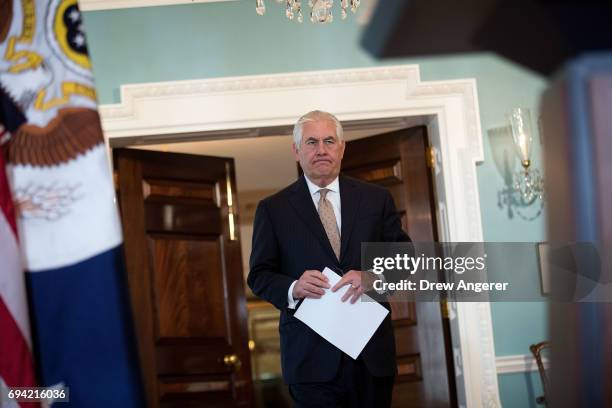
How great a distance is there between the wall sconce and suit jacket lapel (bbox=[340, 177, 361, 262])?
78.6 inches

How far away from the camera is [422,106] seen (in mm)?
4527

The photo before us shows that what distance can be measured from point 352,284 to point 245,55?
249 cm

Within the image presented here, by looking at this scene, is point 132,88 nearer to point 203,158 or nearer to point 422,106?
point 203,158

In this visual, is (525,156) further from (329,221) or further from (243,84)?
(329,221)

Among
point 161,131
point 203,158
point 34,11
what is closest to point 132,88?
point 161,131

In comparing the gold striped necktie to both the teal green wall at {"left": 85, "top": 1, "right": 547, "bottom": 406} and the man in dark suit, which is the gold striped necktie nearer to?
the man in dark suit

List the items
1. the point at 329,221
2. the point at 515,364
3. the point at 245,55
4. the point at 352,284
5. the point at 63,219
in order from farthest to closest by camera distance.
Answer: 1. the point at 245,55
2. the point at 515,364
3. the point at 329,221
4. the point at 352,284
5. the point at 63,219

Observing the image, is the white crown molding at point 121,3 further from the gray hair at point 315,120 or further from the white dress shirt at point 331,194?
the white dress shirt at point 331,194

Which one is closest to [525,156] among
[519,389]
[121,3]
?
[519,389]

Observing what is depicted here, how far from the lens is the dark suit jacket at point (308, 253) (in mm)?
2518

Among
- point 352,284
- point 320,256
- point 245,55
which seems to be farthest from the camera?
point 245,55

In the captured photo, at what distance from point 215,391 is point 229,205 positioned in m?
1.23

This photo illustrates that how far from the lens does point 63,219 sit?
1.12 m

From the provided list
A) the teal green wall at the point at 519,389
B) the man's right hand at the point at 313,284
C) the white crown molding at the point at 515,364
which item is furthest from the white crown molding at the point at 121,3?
the teal green wall at the point at 519,389
